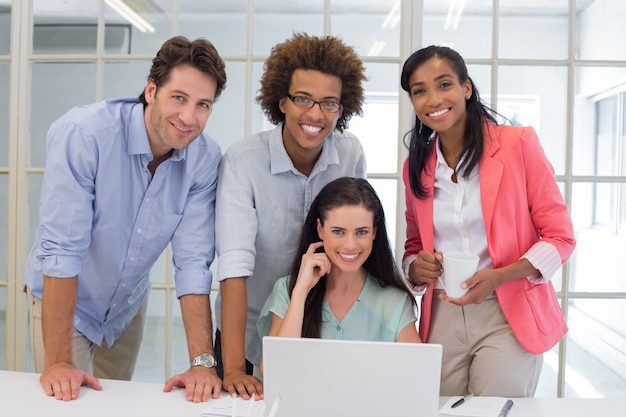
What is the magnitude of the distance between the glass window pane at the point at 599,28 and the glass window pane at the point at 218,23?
1558 mm

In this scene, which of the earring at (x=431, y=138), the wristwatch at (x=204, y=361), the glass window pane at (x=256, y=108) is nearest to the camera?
the wristwatch at (x=204, y=361)

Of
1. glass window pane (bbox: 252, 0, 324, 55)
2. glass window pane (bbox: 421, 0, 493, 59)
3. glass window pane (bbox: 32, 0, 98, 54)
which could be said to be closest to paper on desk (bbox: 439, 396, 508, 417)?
glass window pane (bbox: 421, 0, 493, 59)

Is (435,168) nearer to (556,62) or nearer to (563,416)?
(563,416)

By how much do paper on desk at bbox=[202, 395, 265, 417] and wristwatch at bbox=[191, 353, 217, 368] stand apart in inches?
6.1

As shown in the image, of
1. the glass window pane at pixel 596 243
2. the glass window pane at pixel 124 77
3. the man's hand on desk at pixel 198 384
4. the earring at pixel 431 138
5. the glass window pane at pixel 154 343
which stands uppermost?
the glass window pane at pixel 124 77

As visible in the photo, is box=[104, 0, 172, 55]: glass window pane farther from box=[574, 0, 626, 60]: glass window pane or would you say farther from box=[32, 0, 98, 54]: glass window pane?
box=[574, 0, 626, 60]: glass window pane

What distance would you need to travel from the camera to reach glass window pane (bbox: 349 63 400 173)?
3.03 meters

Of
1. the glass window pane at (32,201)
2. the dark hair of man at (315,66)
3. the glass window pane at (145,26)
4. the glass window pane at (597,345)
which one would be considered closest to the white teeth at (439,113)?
the dark hair of man at (315,66)

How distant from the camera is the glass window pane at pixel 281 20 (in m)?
3.08

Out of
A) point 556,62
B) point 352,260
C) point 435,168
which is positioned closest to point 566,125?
point 556,62

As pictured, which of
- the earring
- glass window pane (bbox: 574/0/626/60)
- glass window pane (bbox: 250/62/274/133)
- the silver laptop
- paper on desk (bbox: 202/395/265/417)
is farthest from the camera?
glass window pane (bbox: 250/62/274/133)

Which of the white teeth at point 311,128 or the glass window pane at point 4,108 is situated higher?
the glass window pane at point 4,108

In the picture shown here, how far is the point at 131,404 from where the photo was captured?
159cm

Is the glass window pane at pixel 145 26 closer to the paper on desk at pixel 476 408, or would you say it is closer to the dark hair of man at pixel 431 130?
the dark hair of man at pixel 431 130
